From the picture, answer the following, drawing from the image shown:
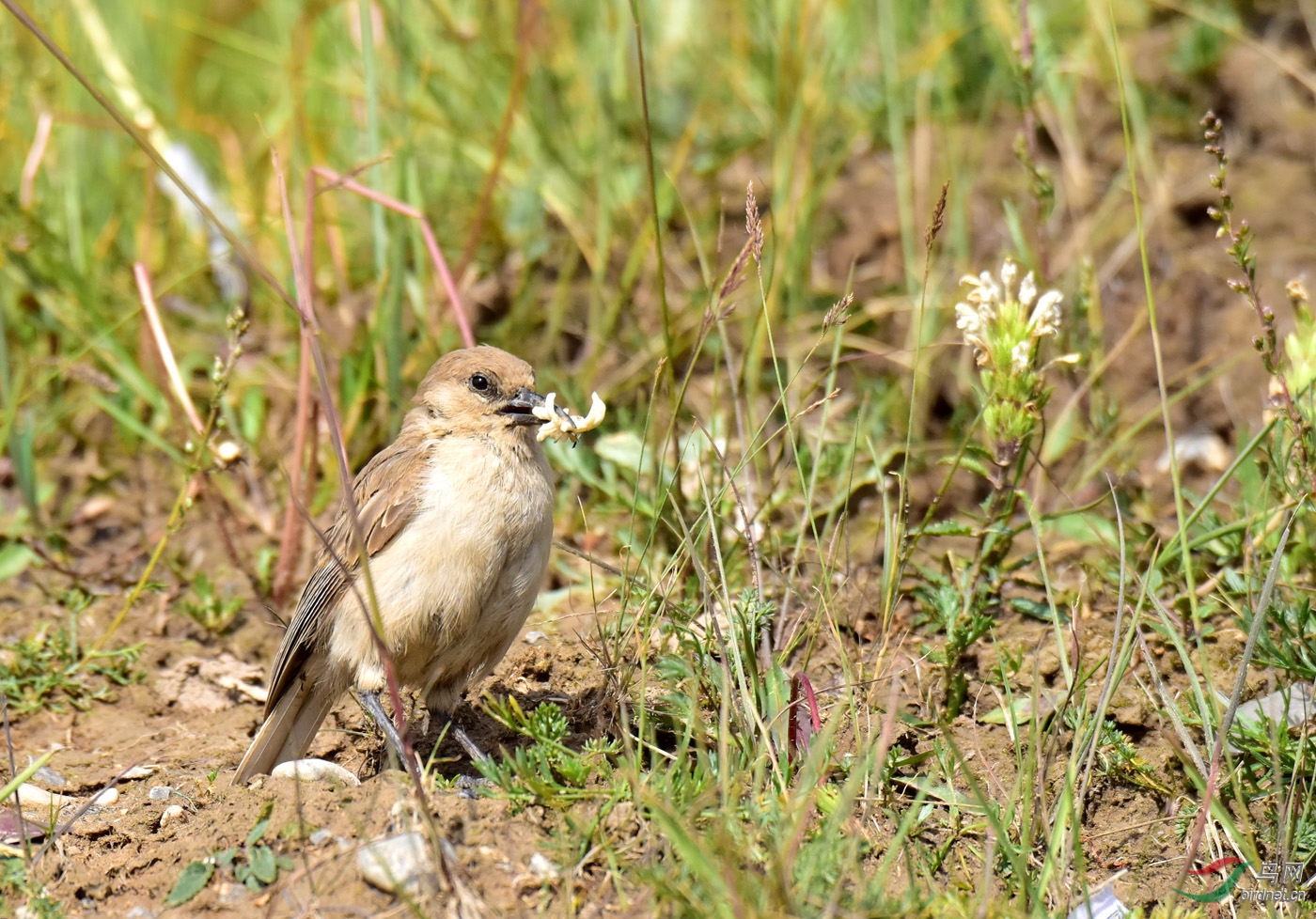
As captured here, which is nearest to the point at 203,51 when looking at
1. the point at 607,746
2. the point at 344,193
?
the point at 344,193

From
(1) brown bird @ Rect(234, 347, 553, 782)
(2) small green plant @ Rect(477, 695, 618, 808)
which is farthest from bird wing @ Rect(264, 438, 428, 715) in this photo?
(2) small green plant @ Rect(477, 695, 618, 808)

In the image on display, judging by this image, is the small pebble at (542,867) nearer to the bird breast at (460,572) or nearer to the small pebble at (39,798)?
the bird breast at (460,572)

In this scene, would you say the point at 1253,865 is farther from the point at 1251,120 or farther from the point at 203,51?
the point at 203,51

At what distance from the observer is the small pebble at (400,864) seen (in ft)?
10.8

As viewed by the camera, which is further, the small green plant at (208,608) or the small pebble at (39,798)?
the small green plant at (208,608)

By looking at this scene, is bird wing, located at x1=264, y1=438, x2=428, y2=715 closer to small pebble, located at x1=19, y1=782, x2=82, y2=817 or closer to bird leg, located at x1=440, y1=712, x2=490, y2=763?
bird leg, located at x1=440, y1=712, x2=490, y2=763

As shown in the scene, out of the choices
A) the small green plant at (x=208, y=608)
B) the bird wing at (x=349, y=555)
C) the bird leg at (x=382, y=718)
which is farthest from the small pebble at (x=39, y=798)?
the small green plant at (x=208, y=608)

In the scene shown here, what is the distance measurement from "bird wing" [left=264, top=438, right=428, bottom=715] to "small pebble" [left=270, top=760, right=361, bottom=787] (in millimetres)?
506

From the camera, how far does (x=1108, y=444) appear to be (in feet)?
17.3

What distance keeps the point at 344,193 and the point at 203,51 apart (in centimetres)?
282

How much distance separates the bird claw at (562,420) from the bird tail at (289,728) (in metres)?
1.15

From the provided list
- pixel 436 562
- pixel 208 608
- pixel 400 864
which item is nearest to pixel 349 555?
pixel 436 562

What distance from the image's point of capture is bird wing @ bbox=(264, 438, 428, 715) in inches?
179
